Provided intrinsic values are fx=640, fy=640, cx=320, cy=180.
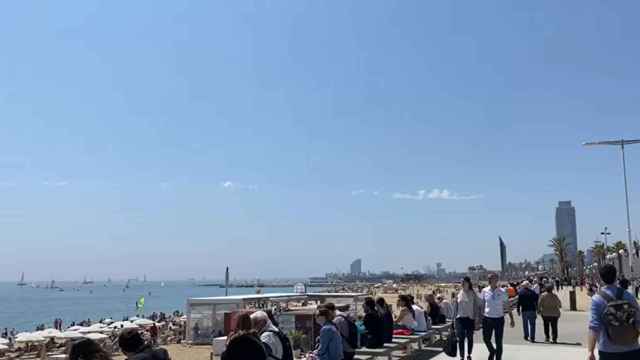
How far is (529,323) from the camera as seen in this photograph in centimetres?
1418

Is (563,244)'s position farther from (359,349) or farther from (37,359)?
(359,349)

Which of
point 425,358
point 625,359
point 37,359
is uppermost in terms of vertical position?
point 625,359

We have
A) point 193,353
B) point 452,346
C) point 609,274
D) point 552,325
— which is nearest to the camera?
point 609,274

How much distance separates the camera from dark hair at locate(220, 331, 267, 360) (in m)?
5.01

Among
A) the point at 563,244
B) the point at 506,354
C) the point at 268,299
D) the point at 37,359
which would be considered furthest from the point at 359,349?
the point at 563,244

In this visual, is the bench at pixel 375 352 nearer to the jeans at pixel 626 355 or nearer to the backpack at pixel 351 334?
the backpack at pixel 351 334

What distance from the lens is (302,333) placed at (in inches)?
647

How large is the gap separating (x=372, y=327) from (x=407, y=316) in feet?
6.88

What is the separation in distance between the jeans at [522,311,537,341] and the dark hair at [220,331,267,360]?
33.8ft

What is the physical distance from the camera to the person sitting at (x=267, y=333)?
570 centimetres

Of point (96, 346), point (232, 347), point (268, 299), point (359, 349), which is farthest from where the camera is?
point (268, 299)

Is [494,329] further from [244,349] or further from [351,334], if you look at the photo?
[244,349]

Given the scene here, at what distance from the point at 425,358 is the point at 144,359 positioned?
8.14 metres

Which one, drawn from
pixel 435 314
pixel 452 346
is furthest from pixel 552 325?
pixel 452 346
